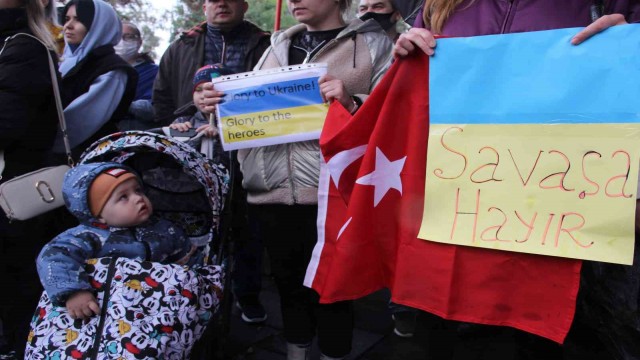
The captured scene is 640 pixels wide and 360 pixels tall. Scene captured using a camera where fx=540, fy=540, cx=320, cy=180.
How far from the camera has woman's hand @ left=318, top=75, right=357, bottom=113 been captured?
2.12m

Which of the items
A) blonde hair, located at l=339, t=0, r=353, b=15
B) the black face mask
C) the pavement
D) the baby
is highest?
blonde hair, located at l=339, t=0, r=353, b=15

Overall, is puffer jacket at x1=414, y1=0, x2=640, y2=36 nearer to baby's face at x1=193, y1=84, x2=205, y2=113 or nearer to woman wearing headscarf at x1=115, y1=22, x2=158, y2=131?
baby's face at x1=193, y1=84, x2=205, y2=113

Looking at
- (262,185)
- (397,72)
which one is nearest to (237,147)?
(262,185)

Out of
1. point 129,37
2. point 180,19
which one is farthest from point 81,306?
point 180,19

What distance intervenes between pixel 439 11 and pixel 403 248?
78cm

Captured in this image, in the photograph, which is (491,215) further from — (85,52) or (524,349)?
(85,52)

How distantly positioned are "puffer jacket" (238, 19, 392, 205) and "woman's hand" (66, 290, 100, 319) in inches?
31.5

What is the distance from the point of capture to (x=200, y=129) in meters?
2.80

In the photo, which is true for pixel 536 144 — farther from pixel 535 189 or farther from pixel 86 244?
pixel 86 244

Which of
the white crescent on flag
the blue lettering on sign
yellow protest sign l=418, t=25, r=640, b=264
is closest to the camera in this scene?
yellow protest sign l=418, t=25, r=640, b=264

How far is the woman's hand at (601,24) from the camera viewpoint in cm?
138

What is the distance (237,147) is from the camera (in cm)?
238

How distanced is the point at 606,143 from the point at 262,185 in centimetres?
143

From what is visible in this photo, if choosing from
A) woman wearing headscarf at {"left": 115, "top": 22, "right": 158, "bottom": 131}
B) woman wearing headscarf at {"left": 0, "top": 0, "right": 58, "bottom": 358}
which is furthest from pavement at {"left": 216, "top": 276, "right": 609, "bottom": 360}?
woman wearing headscarf at {"left": 115, "top": 22, "right": 158, "bottom": 131}
